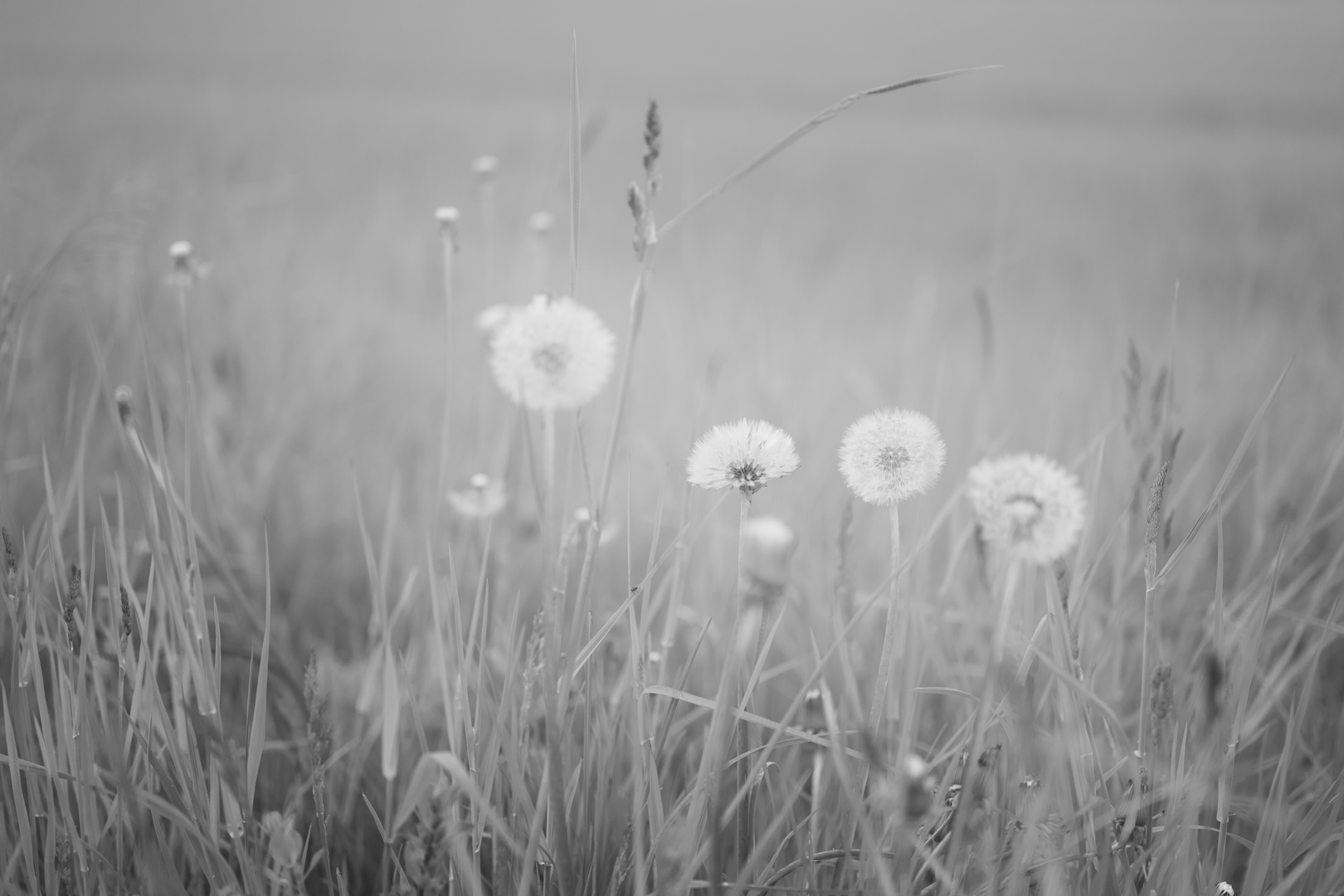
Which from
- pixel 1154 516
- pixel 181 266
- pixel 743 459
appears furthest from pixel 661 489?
pixel 181 266

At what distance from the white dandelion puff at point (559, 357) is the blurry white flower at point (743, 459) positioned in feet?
0.26

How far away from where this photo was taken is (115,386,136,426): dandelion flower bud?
517mm

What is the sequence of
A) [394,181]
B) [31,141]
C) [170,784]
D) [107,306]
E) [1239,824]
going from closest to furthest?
1. [170,784]
2. [1239,824]
3. [107,306]
4. [31,141]
5. [394,181]

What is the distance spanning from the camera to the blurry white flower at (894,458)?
487 millimetres

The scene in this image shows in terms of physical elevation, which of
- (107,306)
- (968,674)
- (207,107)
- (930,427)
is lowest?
(968,674)

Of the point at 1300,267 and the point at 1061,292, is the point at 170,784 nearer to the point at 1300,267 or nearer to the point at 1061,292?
the point at 1061,292

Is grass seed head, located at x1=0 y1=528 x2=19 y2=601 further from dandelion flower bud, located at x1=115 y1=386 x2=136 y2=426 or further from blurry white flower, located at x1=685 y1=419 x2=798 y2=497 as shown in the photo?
blurry white flower, located at x1=685 y1=419 x2=798 y2=497

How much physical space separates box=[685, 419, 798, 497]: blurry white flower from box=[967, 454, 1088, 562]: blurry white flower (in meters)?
0.14

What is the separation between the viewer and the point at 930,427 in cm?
50

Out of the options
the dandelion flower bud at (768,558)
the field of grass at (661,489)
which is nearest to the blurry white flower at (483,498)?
the field of grass at (661,489)

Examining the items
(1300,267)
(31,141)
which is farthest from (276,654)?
(1300,267)

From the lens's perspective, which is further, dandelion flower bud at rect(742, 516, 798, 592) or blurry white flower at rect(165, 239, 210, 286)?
blurry white flower at rect(165, 239, 210, 286)

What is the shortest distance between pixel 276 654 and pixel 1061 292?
1.53 meters

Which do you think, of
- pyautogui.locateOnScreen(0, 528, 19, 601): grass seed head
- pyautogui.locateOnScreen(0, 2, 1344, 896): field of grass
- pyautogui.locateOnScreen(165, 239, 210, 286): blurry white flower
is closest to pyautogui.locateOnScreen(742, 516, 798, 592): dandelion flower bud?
pyautogui.locateOnScreen(0, 2, 1344, 896): field of grass
